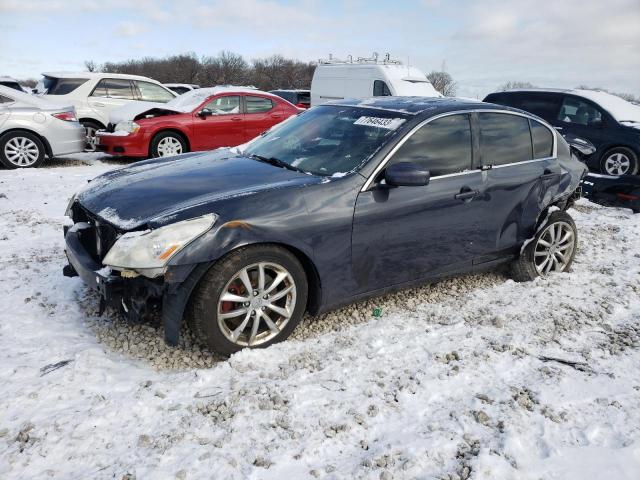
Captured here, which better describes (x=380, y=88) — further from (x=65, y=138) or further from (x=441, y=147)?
(x=441, y=147)

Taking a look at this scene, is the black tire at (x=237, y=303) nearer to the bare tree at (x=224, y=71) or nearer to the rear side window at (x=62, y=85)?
the rear side window at (x=62, y=85)

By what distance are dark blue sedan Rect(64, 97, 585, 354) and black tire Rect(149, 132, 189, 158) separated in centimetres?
574

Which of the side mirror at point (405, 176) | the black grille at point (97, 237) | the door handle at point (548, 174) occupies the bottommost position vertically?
the black grille at point (97, 237)

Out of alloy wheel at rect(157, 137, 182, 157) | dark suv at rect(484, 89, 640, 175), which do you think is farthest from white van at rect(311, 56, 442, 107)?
alloy wheel at rect(157, 137, 182, 157)

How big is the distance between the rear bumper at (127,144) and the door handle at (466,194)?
731cm

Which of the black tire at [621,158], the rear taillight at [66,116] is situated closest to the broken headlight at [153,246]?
the rear taillight at [66,116]

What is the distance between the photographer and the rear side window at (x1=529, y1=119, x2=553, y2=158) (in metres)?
4.68

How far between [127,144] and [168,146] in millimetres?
743

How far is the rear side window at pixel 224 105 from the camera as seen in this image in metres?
10.4

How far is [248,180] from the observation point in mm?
3549

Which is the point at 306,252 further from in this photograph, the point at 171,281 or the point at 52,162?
the point at 52,162

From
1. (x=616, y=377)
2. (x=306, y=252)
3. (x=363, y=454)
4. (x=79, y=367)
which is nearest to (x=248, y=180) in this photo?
(x=306, y=252)

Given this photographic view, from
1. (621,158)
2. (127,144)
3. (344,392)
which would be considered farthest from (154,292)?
(621,158)

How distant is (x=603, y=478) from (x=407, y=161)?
2.25 meters
